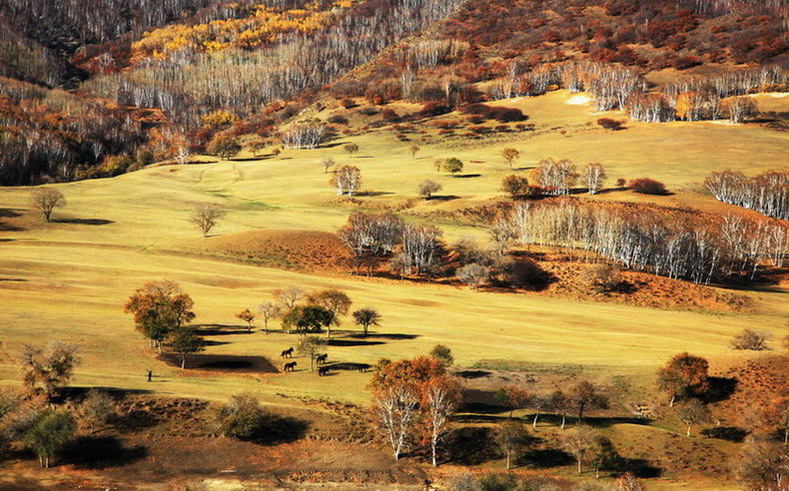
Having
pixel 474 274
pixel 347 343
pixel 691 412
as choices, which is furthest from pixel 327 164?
pixel 691 412

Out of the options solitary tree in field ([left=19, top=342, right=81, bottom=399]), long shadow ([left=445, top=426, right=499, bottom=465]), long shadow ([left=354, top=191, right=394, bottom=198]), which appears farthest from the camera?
long shadow ([left=354, top=191, right=394, bottom=198])

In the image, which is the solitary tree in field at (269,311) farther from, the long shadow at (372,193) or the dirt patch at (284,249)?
the long shadow at (372,193)

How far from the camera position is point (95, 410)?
40375mm

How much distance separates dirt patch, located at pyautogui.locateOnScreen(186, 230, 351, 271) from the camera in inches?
3757

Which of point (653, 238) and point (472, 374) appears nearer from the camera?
point (472, 374)

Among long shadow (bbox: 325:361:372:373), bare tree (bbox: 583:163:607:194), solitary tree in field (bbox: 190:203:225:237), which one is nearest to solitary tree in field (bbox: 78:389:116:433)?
long shadow (bbox: 325:361:372:373)

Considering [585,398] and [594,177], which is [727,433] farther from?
[594,177]

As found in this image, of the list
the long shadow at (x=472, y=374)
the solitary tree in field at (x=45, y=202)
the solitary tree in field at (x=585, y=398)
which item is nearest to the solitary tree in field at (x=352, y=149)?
the solitary tree in field at (x=45, y=202)

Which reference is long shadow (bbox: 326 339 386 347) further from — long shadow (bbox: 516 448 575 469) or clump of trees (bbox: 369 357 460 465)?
long shadow (bbox: 516 448 575 469)

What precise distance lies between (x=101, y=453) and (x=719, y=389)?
50.7 metres

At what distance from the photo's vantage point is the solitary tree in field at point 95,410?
1593 inches

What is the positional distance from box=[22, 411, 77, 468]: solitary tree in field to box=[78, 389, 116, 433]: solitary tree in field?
174 centimetres

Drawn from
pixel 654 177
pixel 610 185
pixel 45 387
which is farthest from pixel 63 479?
pixel 654 177

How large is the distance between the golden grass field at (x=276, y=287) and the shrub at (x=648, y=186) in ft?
12.6
